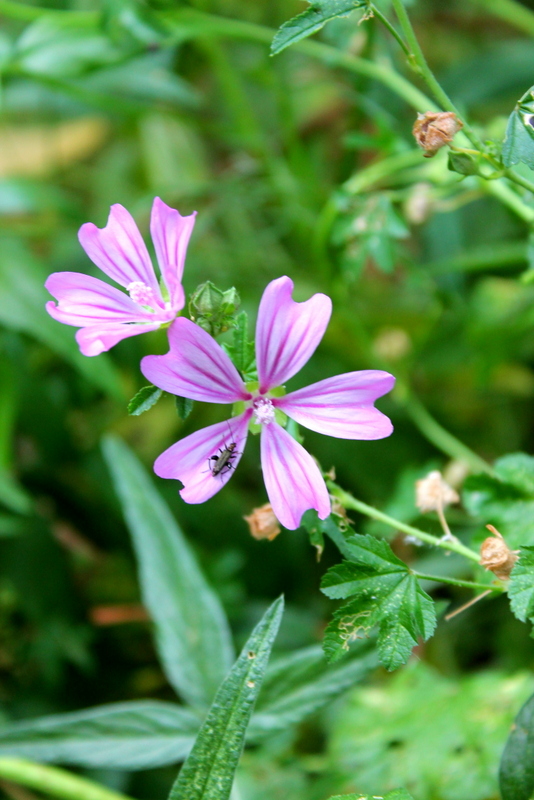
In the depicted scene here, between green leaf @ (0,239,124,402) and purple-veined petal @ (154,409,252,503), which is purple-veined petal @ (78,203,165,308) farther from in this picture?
green leaf @ (0,239,124,402)

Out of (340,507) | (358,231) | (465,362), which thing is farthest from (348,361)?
(340,507)

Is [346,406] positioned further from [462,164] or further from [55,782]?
[55,782]

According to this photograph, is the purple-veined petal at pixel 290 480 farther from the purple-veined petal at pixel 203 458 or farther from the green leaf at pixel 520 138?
the green leaf at pixel 520 138

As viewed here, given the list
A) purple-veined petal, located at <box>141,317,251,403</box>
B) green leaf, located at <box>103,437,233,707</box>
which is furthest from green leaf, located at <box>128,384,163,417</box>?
green leaf, located at <box>103,437,233,707</box>

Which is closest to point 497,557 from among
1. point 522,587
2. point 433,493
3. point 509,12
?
point 522,587

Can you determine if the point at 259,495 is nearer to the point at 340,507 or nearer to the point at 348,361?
the point at 348,361

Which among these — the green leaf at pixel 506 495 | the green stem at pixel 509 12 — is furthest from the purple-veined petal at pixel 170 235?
the green stem at pixel 509 12
